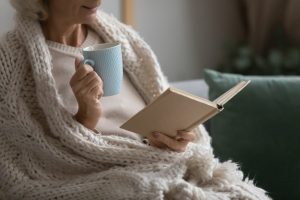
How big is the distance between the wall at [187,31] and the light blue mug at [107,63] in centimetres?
103

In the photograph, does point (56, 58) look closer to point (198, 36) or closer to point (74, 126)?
point (74, 126)

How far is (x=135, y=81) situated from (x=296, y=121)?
1.56 ft

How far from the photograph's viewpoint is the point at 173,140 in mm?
1265

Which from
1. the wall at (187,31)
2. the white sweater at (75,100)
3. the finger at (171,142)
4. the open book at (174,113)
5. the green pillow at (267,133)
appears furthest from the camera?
the wall at (187,31)

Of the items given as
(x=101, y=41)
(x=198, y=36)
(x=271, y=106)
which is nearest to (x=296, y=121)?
(x=271, y=106)

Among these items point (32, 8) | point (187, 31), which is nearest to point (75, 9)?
point (32, 8)

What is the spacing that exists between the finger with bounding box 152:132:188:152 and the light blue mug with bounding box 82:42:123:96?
139mm

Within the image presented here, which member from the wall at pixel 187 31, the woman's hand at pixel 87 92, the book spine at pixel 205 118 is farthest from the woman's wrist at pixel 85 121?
the wall at pixel 187 31

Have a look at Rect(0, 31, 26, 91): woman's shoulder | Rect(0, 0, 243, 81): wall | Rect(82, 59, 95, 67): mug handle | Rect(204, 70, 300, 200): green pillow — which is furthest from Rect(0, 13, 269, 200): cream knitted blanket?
Rect(0, 0, 243, 81): wall

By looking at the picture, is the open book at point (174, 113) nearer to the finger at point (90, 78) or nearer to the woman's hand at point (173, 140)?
the woman's hand at point (173, 140)

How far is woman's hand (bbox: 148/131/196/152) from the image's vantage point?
A: 4.09ft

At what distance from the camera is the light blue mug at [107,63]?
46.8 inches

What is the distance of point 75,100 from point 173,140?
27 cm

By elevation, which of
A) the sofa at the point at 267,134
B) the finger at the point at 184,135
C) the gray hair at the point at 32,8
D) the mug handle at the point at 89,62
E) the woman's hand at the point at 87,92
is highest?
the gray hair at the point at 32,8
